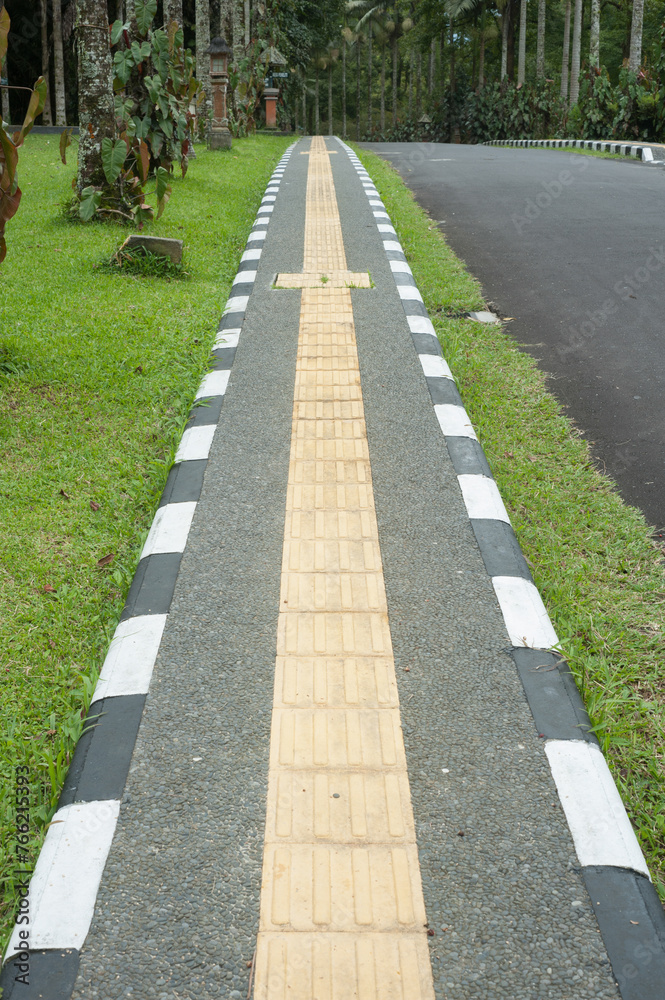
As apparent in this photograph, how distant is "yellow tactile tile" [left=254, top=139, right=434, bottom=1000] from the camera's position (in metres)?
2.06

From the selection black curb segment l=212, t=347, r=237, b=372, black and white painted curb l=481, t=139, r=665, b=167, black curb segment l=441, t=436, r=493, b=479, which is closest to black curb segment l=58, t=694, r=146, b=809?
black curb segment l=441, t=436, r=493, b=479

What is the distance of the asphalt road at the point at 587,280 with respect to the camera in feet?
16.8

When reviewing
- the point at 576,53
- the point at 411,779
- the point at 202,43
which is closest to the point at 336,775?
the point at 411,779

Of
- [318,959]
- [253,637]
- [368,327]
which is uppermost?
[368,327]

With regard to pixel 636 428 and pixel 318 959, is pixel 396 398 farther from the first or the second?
pixel 318 959

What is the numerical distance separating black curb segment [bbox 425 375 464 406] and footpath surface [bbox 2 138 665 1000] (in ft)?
2.67

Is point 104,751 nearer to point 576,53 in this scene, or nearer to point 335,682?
point 335,682

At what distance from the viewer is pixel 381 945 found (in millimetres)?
2096

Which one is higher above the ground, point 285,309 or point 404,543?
point 285,309

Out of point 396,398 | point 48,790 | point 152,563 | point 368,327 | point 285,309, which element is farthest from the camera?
point 285,309

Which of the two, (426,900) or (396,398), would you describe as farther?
(396,398)

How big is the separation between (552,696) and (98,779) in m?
1.49

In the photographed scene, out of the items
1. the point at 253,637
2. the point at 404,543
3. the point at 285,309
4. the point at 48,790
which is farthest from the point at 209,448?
the point at 285,309

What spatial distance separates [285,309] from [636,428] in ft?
10.9
